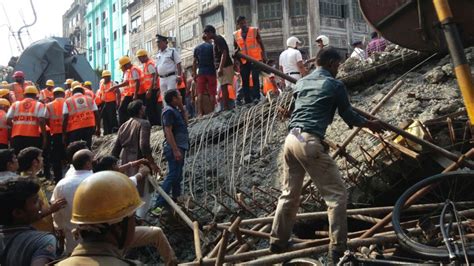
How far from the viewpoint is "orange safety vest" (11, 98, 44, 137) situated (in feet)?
28.8

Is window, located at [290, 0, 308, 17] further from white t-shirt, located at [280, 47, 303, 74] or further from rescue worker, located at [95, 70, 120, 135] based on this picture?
white t-shirt, located at [280, 47, 303, 74]

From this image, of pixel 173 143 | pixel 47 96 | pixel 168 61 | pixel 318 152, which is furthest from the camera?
pixel 47 96

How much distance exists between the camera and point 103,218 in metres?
2.11

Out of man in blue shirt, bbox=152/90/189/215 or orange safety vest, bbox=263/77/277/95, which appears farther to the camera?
orange safety vest, bbox=263/77/277/95

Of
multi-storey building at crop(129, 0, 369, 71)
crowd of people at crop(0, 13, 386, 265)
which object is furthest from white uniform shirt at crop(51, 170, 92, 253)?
multi-storey building at crop(129, 0, 369, 71)

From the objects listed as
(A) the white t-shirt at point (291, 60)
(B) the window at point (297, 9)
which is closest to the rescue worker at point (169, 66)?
(A) the white t-shirt at point (291, 60)

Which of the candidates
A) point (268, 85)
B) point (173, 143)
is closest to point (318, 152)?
point (173, 143)

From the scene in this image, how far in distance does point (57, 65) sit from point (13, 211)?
1414 centimetres

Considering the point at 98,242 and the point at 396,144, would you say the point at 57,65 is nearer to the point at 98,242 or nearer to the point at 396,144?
the point at 396,144

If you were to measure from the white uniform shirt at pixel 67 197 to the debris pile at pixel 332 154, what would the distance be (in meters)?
1.17

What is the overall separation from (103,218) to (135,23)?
39.2 meters

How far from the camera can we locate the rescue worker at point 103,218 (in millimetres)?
2074

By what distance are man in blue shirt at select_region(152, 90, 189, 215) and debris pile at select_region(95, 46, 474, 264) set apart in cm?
22

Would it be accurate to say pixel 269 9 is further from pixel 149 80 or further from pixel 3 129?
pixel 3 129
